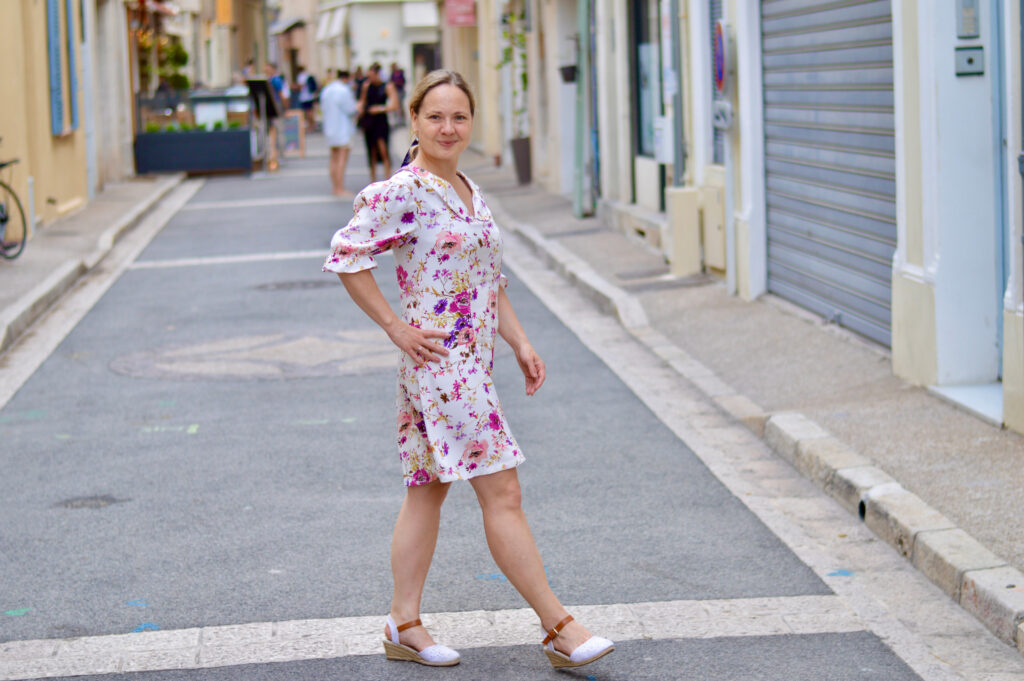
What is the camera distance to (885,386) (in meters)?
7.86

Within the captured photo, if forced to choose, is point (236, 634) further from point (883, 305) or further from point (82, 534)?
point (883, 305)

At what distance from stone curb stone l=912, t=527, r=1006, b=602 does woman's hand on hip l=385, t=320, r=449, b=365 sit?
189 cm

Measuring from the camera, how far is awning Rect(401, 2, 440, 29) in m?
57.2

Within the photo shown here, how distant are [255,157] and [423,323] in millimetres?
25507

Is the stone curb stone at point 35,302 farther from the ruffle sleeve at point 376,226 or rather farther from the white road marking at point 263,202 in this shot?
the white road marking at point 263,202

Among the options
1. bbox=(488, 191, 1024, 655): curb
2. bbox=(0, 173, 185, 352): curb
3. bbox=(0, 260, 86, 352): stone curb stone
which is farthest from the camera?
bbox=(0, 173, 185, 352): curb

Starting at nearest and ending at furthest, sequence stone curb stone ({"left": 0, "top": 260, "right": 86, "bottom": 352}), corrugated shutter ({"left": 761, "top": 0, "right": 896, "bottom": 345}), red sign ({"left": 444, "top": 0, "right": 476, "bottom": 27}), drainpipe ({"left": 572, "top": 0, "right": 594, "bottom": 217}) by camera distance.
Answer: corrugated shutter ({"left": 761, "top": 0, "right": 896, "bottom": 345}), stone curb stone ({"left": 0, "top": 260, "right": 86, "bottom": 352}), drainpipe ({"left": 572, "top": 0, "right": 594, "bottom": 217}), red sign ({"left": 444, "top": 0, "right": 476, "bottom": 27})

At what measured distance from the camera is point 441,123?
4.15 meters

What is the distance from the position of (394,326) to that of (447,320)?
0.15 metres

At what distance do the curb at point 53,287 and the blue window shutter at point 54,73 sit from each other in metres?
1.46

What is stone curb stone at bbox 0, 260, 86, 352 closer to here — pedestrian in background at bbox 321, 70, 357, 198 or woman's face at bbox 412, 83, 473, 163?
woman's face at bbox 412, 83, 473, 163

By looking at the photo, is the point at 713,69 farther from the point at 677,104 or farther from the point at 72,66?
the point at 72,66

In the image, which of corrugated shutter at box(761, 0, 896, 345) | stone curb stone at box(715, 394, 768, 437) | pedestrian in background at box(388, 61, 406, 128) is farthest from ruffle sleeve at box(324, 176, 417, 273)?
pedestrian in background at box(388, 61, 406, 128)

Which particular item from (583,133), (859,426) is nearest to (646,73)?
(583,133)
